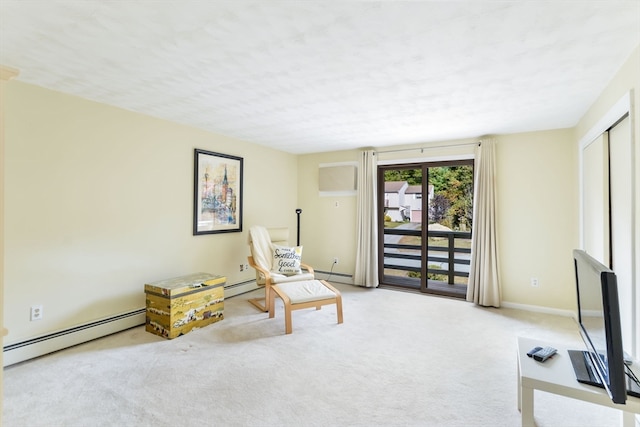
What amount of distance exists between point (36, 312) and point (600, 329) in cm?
391

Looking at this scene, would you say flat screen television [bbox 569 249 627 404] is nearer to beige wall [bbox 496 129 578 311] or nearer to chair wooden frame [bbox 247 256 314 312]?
beige wall [bbox 496 129 578 311]

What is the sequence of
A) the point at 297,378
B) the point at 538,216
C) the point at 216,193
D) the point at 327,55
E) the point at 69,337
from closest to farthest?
the point at 327,55
the point at 297,378
the point at 69,337
the point at 538,216
the point at 216,193

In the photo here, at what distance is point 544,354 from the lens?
5.96 feet

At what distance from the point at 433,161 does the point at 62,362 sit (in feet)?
15.9

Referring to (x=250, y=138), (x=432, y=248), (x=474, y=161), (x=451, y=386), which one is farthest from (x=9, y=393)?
(x=474, y=161)

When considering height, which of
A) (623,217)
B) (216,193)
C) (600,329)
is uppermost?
(216,193)

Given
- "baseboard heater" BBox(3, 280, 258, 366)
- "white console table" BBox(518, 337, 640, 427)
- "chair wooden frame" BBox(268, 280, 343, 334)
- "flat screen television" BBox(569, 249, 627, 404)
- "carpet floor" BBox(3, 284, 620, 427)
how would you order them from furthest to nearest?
"chair wooden frame" BBox(268, 280, 343, 334)
"baseboard heater" BBox(3, 280, 258, 366)
"carpet floor" BBox(3, 284, 620, 427)
"white console table" BBox(518, 337, 640, 427)
"flat screen television" BBox(569, 249, 627, 404)

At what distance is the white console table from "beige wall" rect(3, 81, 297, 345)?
354cm

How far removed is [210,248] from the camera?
4.27 metres

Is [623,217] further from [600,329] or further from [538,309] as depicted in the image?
[538,309]

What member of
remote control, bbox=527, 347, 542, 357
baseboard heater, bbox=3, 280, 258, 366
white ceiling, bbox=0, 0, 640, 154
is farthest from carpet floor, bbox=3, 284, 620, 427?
white ceiling, bbox=0, 0, 640, 154

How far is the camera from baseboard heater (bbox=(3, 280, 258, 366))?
255cm

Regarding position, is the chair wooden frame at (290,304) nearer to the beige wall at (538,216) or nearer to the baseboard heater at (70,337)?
the baseboard heater at (70,337)

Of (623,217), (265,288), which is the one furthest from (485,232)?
(265,288)
